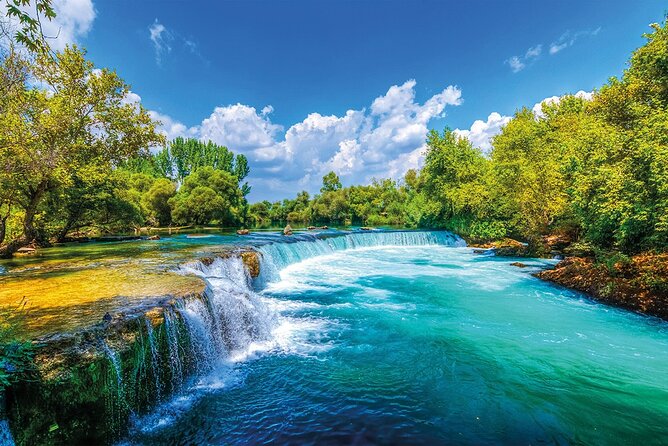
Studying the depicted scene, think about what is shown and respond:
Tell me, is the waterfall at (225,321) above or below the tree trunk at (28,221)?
below

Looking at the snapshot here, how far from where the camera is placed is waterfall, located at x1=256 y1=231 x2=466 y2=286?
14047mm

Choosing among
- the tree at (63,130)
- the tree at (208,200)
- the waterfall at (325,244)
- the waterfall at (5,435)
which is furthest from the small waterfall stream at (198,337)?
the tree at (208,200)

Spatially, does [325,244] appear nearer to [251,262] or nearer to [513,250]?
[251,262]

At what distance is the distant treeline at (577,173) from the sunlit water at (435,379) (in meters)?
3.13

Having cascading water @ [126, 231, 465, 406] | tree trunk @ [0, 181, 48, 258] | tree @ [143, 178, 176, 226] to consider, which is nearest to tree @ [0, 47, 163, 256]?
tree trunk @ [0, 181, 48, 258]

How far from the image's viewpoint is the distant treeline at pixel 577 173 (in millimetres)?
9180

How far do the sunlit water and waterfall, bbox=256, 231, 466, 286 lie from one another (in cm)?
368

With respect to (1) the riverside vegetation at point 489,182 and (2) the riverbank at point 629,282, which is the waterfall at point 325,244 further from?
(2) the riverbank at point 629,282

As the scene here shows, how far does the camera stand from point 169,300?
19.0 ft

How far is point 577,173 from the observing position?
12289mm

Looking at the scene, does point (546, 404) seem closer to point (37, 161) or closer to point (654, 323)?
point (654, 323)

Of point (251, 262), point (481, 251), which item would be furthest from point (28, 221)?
point (481, 251)

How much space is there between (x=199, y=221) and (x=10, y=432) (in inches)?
1736

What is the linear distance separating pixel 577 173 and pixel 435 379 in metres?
11.7
